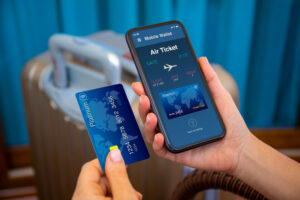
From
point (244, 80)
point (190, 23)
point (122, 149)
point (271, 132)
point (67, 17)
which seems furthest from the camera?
point (271, 132)

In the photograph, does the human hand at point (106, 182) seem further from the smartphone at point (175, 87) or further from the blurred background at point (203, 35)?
the blurred background at point (203, 35)

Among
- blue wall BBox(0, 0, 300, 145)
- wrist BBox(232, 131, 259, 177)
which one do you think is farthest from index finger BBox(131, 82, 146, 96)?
blue wall BBox(0, 0, 300, 145)

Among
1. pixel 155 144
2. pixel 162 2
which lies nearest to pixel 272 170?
pixel 155 144

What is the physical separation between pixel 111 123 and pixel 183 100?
16 cm

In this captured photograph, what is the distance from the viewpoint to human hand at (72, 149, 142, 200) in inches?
19.2

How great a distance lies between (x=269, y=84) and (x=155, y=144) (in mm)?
1290

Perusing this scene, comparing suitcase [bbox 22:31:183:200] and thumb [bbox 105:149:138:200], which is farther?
suitcase [bbox 22:31:183:200]

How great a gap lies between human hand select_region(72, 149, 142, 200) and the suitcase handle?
1.04 feet

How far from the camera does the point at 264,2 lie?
5.10 ft

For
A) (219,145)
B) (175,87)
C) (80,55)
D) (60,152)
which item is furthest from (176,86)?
(60,152)

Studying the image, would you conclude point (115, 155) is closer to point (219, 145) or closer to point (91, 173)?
point (91, 173)

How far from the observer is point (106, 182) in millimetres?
572

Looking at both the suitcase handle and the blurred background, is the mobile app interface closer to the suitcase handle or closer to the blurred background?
the suitcase handle

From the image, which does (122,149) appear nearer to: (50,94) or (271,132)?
(50,94)
